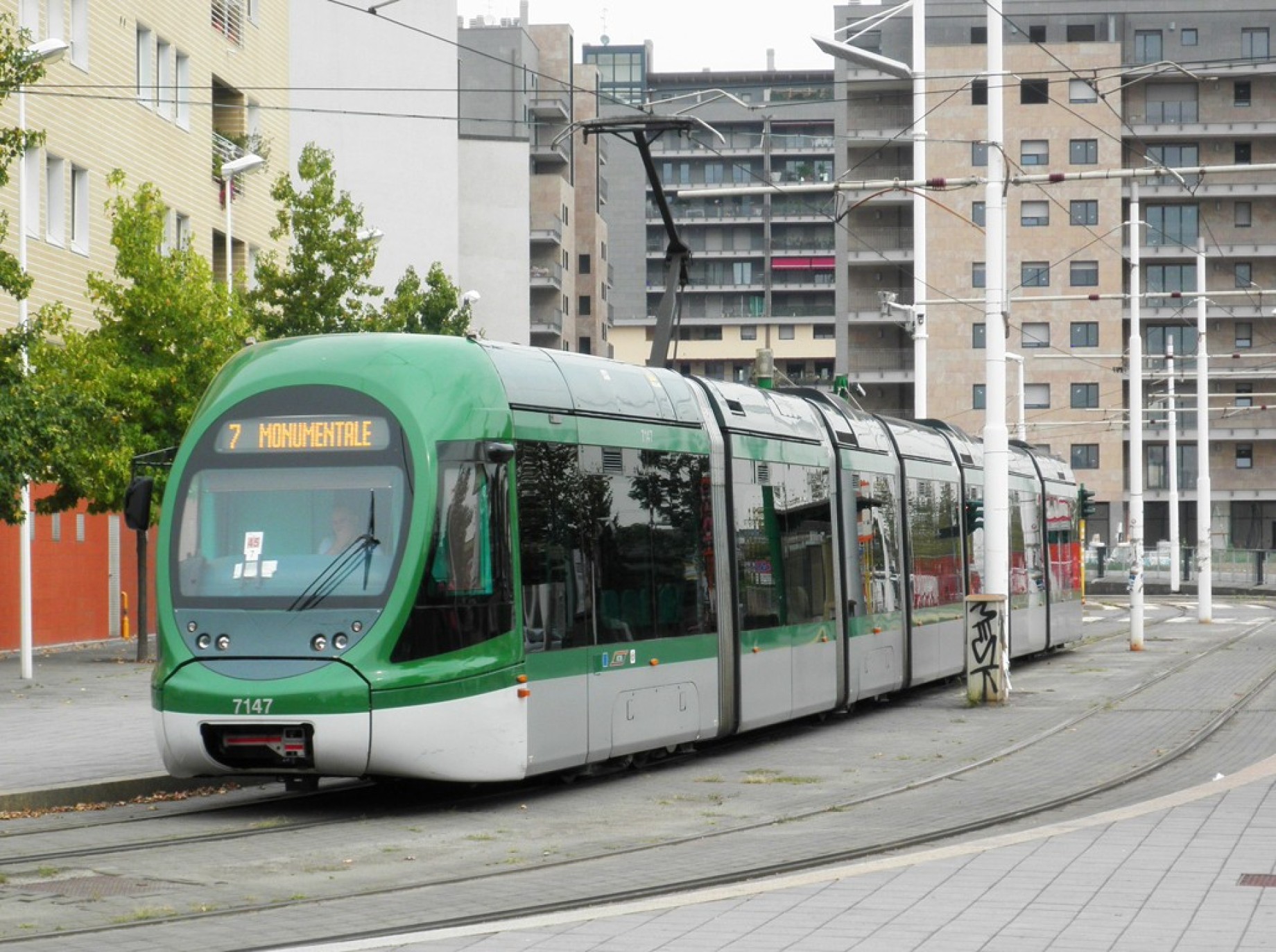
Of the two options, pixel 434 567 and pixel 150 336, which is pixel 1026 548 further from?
pixel 434 567

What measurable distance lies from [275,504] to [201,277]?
18.3 m

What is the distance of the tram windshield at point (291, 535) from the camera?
13.3 m

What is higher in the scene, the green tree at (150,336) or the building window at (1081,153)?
the building window at (1081,153)

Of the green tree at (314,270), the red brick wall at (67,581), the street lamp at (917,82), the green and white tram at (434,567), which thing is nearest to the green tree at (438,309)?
the green tree at (314,270)

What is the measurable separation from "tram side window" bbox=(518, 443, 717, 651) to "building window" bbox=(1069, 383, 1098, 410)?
79499 mm

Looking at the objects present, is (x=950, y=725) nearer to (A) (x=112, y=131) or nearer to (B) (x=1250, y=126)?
(A) (x=112, y=131)

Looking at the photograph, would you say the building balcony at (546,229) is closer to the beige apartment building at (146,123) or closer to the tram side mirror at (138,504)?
the beige apartment building at (146,123)

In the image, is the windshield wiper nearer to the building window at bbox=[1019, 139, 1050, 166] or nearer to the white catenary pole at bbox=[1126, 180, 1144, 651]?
the white catenary pole at bbox=[1126, 180, 1144, 651]

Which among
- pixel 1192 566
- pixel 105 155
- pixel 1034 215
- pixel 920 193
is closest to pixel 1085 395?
pixel 1034 215

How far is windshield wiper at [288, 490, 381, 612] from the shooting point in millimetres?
13266

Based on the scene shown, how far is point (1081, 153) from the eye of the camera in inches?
3664

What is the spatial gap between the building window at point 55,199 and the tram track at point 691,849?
23068 millimetres

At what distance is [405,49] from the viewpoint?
73562 mm

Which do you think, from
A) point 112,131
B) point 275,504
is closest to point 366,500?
point 275,504
